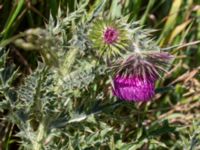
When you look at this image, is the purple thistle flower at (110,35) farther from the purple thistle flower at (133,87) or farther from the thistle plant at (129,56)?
the purple thistle flower at (133,87)

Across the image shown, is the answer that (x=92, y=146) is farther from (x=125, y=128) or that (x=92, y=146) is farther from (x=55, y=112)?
(x=125, y=128)

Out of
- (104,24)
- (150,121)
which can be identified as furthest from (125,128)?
(104,24)

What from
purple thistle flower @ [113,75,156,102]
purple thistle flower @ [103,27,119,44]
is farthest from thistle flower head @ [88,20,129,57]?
purple thistle flower @ [113,75,156,102]

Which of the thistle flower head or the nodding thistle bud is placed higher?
the thistle flower head

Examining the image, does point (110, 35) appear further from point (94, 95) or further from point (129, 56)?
point (94, 95)

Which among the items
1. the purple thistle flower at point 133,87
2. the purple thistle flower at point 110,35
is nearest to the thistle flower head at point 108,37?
the purple thistle flower at point 110,35

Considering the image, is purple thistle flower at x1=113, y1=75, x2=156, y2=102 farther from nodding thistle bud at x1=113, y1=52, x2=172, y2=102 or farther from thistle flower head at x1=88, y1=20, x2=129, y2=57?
thistle flower head at x1=88, y1=20, x2=129, y2=57
